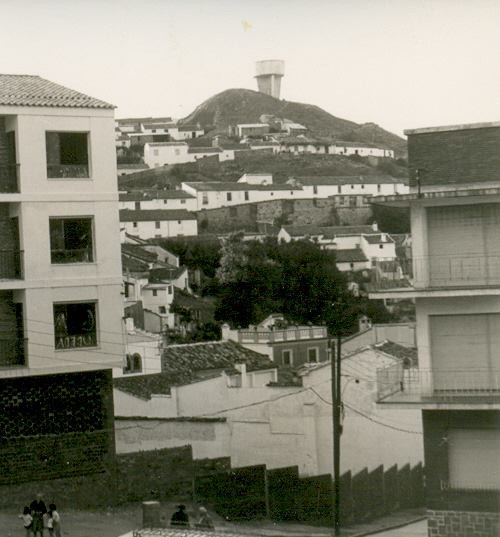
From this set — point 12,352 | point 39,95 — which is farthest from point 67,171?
point 12,352

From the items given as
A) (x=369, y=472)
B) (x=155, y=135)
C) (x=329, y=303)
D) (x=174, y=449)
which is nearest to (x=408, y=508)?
(x=369, y=472)

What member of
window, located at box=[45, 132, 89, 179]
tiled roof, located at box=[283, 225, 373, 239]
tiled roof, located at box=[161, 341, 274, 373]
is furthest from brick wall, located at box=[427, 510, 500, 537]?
tiled roof, located at box=[283, 225, 373, 239]

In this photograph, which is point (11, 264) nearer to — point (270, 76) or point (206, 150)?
point (206, 150)

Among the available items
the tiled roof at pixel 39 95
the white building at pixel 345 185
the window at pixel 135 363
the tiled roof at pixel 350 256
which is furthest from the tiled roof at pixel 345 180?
the tiled roof at pixel 39 95

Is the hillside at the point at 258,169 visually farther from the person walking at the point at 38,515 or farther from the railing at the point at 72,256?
the person walking at the point at 38,515

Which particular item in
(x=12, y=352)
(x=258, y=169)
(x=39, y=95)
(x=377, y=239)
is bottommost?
(x=12, y=352)

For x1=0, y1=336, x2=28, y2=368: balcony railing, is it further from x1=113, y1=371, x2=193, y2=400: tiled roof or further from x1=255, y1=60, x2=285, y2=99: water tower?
x1=255, y1=60, x2=285, y2=99: water tower

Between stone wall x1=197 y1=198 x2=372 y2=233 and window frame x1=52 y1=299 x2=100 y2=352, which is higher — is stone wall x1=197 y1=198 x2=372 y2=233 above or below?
above
